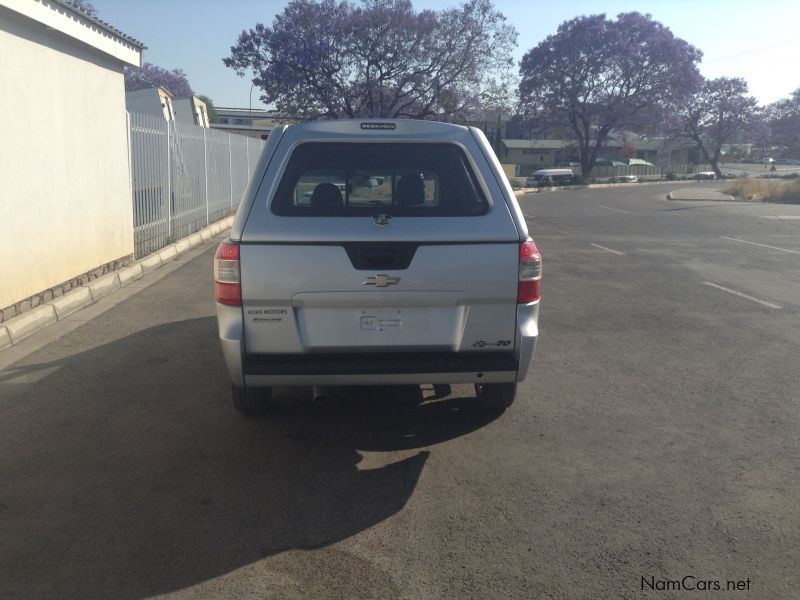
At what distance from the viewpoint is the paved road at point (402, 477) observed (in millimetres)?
3264

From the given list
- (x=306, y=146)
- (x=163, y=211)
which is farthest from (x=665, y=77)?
(x=306, y=146)

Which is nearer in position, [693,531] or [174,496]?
[693,531]

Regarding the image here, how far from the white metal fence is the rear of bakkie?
800cm

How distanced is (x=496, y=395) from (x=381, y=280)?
132 cm

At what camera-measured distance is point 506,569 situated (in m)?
3.28

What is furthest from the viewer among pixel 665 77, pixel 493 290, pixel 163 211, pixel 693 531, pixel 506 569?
pixel 665 77

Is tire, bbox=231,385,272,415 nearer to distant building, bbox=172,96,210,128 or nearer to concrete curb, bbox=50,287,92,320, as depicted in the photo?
concrete curb, bbox=50,287,92,320

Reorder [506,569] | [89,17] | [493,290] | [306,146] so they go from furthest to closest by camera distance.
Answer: [89,17], [306,146], [493,290], [506,569]

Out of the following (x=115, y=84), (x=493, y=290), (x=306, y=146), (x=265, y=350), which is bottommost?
(x=265, y=350)

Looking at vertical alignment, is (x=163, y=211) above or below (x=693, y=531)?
above

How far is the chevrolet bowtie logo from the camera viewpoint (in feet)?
13.6

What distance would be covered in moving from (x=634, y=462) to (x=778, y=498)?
0.77 meters

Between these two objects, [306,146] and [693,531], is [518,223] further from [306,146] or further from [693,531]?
[693,531]

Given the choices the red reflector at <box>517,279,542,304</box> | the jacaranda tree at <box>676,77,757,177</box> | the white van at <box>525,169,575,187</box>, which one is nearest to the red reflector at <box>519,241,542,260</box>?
the red reflector at <box>517,279,542,304</box>
